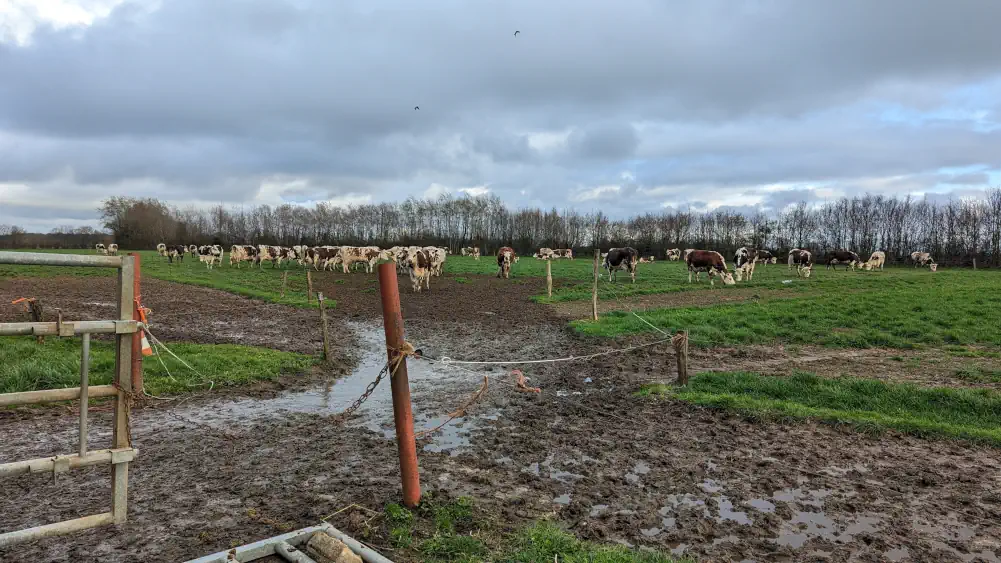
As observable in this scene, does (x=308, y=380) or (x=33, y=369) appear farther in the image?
(x=308, y=380)

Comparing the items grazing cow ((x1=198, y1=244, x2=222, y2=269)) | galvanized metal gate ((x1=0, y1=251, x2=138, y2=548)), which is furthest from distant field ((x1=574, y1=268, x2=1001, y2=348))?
grazing cow ((x1=198, y1=244, x2=222, y2=269))

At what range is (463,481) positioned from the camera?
5.21 m

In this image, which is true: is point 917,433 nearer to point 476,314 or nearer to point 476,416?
point 476,416

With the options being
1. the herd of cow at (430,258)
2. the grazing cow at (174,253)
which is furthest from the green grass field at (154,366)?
the grazing cow at (174,253)

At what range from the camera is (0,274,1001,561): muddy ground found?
4180 millimetres

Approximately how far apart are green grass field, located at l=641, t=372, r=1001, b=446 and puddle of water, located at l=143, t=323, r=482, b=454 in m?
3.77

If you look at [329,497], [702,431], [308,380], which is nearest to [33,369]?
[308,380]

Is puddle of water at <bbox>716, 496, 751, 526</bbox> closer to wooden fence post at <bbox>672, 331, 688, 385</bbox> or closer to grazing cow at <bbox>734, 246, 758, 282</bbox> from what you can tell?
wooden fence post at <bbox>672, 331, 688, 385</bbox>

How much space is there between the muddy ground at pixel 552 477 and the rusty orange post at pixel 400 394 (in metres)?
0.38

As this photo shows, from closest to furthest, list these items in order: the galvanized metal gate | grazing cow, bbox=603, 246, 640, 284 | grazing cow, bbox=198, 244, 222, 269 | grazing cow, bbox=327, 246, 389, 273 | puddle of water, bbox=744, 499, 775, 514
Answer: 1. the galvanized metal gate
2. puddle of water, bbox=744, 499, 775, 514
3. grazing cow, bbox=603, 246, 640, 284
4. grazing cow, bbox=327, 246, 389, 273
5. grazing cow, bbox=198, 244, 222, 269

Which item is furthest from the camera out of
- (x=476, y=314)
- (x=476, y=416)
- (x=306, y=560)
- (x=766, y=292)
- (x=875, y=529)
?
(x=766, y=292)

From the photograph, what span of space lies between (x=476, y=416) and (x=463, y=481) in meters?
2.43

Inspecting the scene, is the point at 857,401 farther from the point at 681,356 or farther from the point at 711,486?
the point at 711,486

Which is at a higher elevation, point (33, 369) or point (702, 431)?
point (33, 369)
